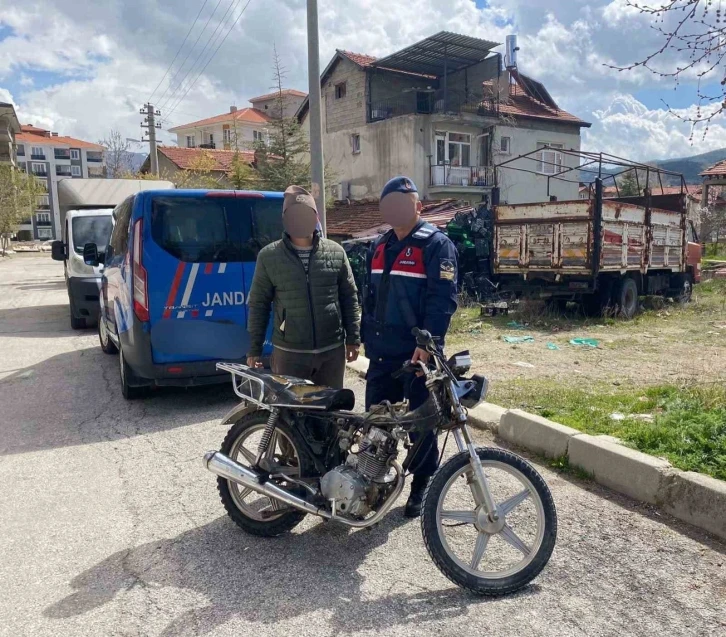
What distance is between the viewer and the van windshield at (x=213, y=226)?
5.76m

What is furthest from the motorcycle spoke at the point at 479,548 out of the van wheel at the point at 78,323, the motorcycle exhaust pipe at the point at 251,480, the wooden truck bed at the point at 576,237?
the van wheel at the point at 78,323

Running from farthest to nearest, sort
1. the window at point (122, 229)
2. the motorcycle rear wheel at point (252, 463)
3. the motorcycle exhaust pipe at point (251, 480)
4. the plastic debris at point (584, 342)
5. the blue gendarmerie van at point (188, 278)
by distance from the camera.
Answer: the plastic debris at point (584, 342) < the window at point (122, 229) < the blue gendarmerie van at point (188, 278) < the motorcycle rear wheel at point (252, 463) < the motorcycle exhaust pipe at point (251, 480)

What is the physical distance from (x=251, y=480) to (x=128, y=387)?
3601mm

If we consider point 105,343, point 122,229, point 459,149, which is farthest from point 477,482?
point 459,149

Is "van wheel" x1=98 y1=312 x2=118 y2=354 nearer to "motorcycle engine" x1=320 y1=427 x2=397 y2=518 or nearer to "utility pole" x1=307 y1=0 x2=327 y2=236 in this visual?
"utility pole" x1=307 y1=0 x2=327 y2=236

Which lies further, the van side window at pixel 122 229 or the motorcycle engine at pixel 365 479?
the van side window at pixel 122 229

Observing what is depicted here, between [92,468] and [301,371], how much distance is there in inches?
74.9

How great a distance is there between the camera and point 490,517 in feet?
9.96

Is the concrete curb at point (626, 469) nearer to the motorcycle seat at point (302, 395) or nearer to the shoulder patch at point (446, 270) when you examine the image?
the shoulder patch at point (446, 270)

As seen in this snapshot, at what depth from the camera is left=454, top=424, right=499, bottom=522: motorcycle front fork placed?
2988 millimetres

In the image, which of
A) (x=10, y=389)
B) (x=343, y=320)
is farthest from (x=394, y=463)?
(x=10, y=389)

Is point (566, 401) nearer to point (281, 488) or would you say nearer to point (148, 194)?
point (281, 488)

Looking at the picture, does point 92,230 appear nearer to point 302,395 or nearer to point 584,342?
point 584,342

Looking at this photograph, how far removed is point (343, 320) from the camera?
431 cm
